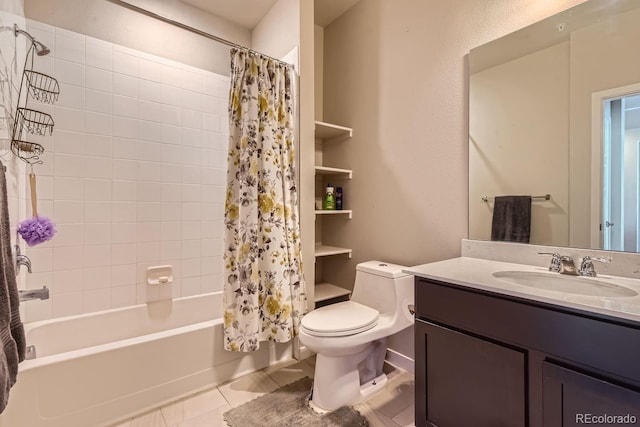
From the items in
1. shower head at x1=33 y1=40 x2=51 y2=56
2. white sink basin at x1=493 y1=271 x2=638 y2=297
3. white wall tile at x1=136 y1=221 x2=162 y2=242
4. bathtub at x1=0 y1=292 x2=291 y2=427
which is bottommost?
bathtub at x1=0 y1=292 x2=291 y2=427

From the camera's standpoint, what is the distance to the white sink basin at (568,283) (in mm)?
1042

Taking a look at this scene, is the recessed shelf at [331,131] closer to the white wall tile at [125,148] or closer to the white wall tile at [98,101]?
the white wall tile at [125,148]

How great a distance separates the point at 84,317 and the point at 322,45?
9.21ft

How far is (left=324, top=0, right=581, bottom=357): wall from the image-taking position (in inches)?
64.4

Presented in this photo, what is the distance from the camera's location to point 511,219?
4.78 ft

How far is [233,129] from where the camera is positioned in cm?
177

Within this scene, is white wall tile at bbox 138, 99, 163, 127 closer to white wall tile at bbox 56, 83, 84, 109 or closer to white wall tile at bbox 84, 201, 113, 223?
white wall tile at bbox 56, 83, 84, 109

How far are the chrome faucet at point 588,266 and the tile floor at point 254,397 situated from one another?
1085 millimetres

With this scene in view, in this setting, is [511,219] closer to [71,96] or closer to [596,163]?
[596,163]

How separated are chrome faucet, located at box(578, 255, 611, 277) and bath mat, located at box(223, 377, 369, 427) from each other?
4.01 ft

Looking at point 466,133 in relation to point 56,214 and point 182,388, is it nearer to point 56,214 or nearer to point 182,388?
point 182,388

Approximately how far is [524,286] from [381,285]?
2.85 ft

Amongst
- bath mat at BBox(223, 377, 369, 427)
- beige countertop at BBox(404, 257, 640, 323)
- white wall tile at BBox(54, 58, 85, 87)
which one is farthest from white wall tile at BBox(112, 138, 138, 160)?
beige countertop at BBox(404, 257, 640, 323)

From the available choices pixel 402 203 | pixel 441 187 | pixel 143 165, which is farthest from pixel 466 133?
pixel 143 165
